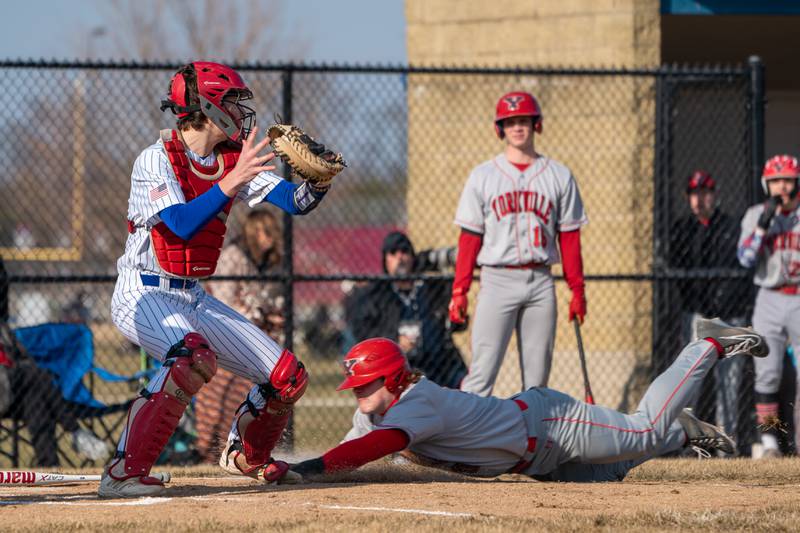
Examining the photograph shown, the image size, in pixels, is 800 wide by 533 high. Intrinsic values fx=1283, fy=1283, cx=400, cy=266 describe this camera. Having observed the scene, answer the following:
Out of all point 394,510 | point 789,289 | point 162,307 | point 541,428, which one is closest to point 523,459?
point 541,428

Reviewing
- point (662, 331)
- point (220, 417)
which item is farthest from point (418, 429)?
point (662, 331)

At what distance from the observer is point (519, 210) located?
7594 mm

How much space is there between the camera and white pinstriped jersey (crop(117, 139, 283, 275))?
524cm

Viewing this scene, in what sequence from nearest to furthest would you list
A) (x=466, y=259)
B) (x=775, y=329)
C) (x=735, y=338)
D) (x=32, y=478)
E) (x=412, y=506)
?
(x=412, y=506)
(x=32, y=478)
(x=735, y=338)
(x=466, y=259)
(x=775, y=329)

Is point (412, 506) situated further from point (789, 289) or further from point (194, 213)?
point (789, 289)

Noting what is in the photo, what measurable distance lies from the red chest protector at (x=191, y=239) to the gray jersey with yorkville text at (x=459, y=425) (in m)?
1.05

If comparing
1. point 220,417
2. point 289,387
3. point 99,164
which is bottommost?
point 220,417

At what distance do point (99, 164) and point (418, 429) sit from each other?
7.93 metres

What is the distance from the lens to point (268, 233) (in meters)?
8.80

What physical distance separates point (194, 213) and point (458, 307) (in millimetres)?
2747

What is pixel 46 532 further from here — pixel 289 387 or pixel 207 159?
pixel 207 159

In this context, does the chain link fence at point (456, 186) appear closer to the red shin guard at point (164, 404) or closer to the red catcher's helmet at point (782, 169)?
the red catcher's helmet at point (782, 169)

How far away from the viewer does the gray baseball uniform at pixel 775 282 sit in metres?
8.40

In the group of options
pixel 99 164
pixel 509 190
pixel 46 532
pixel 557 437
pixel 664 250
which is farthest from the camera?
pixel 99 164
